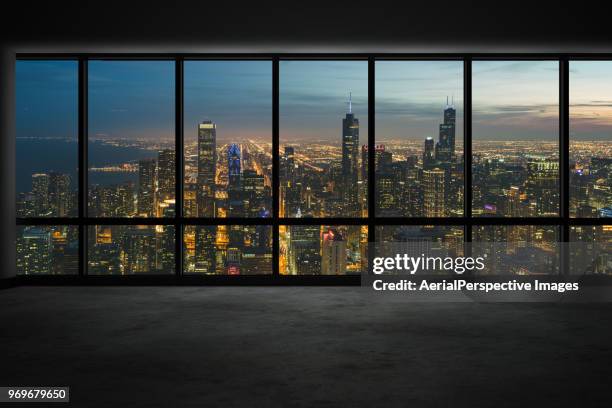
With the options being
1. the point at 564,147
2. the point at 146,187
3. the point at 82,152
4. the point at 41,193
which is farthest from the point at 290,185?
the point at 564,147

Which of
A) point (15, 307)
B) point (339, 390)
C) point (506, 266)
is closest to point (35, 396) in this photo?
point (339, 390)

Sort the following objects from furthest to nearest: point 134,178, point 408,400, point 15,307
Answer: point 134,178 < point 15,307 < point 408,400

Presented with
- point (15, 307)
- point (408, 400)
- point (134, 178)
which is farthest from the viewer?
point (134, 178)

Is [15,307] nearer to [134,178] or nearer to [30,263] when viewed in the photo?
[30,263]

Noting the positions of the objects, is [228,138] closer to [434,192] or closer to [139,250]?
[139,250]

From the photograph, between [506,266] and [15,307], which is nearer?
Result: [15,307]

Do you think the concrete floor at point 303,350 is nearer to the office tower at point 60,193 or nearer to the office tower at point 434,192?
the office tower at point 60,193

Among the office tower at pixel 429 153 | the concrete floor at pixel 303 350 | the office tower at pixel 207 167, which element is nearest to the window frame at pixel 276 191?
the office tower at pixel 207 167
